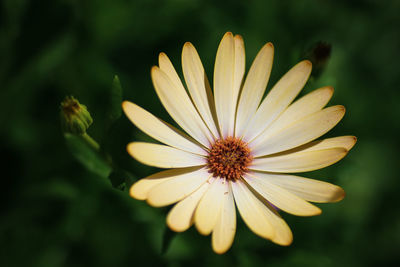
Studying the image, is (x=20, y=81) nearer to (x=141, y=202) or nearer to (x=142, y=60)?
(x=142, y=60)

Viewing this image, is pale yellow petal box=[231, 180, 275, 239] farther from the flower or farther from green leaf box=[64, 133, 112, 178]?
green leaf box=[64, 133, 112, 178]

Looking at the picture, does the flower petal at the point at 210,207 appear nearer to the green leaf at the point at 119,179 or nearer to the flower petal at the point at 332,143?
the green leaf at the point at 119,179

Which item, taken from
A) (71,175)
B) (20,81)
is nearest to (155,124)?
(71,175)

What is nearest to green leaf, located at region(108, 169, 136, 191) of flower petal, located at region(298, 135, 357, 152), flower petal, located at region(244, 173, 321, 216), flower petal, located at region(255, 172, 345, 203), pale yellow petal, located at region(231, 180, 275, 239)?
pale yellow petal, located at region(231, 180, 275, 239)

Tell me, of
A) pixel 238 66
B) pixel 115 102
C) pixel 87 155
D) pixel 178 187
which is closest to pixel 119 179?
pixel 87 155

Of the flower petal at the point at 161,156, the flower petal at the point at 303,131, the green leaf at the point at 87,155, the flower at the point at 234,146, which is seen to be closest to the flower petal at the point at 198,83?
the flower at the point at 234,146

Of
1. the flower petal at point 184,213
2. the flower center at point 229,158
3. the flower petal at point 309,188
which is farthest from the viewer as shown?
the flower center at point 229,158

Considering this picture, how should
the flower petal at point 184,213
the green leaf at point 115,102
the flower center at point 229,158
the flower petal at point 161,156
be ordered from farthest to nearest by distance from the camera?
the flower center at point 229,158 < the green leaf at point 115,102 < the flower petal at point 161,156 < the flower petal at point 184,213
